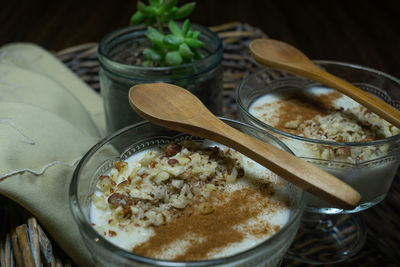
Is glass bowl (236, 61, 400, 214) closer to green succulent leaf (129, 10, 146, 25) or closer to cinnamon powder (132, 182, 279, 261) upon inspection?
cinnamon powder (132, 182, 279, 261)

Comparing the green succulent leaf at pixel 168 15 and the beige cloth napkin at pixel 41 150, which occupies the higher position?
the green succulent leaf at pixel 168 15

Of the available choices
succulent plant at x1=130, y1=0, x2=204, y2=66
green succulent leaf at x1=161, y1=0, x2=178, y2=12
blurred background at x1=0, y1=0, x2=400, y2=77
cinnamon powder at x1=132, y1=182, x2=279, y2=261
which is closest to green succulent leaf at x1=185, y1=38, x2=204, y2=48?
succulent plant at x1=130, y1=0, x2=204, y2=66

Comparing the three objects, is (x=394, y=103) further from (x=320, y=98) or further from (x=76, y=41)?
(x=76, y=41)

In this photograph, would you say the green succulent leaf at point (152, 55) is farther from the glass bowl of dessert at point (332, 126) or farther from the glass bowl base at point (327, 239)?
Answer: the glass bowl base at point (327, 239)

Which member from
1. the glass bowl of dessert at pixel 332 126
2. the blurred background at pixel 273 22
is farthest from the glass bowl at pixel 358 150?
the blurred background at pixel 273 22

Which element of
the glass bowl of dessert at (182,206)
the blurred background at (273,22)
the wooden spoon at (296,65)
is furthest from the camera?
the blurred background at (273,22)

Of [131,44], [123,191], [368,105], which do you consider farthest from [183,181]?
[131,44]

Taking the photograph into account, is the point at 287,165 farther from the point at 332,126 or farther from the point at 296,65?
the point at 296,65
